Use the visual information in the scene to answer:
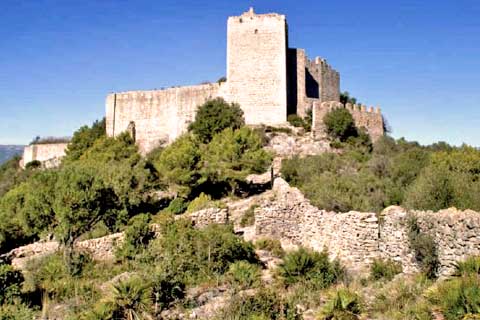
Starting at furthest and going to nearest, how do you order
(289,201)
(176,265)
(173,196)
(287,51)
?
1. (287,51)
2. (173,196)
3. (289,201)
4. (176,265)

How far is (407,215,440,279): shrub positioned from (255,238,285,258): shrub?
12.7 ft

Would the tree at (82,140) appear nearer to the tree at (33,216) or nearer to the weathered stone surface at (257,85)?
the weathered stone surface at (257,85)

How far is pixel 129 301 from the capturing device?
7488 mm

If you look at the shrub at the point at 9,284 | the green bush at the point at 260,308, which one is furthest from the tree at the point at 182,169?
the green bush at the point at 260,308

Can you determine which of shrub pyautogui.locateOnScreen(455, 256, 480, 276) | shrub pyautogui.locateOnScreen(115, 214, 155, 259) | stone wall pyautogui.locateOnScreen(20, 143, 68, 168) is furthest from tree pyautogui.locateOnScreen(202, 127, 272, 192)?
stone wall pyautogui.locateOnScreen(20, 143, 68, 168)

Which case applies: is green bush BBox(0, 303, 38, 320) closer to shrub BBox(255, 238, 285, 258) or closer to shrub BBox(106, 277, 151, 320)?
shrub BBox(106, 277, 151, 320)

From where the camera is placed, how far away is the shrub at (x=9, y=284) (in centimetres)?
844

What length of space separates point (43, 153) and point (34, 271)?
36.8 m

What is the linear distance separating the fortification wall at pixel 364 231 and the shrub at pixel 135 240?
290cm

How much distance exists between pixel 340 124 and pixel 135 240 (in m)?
20.7

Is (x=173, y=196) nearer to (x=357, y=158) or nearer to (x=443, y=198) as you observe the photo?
(x=357, y=158)

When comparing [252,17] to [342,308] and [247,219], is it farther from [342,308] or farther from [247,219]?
[342,308]

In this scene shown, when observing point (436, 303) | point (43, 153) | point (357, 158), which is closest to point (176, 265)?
point (436, 303)

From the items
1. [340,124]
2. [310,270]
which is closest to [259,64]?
[340,124]
